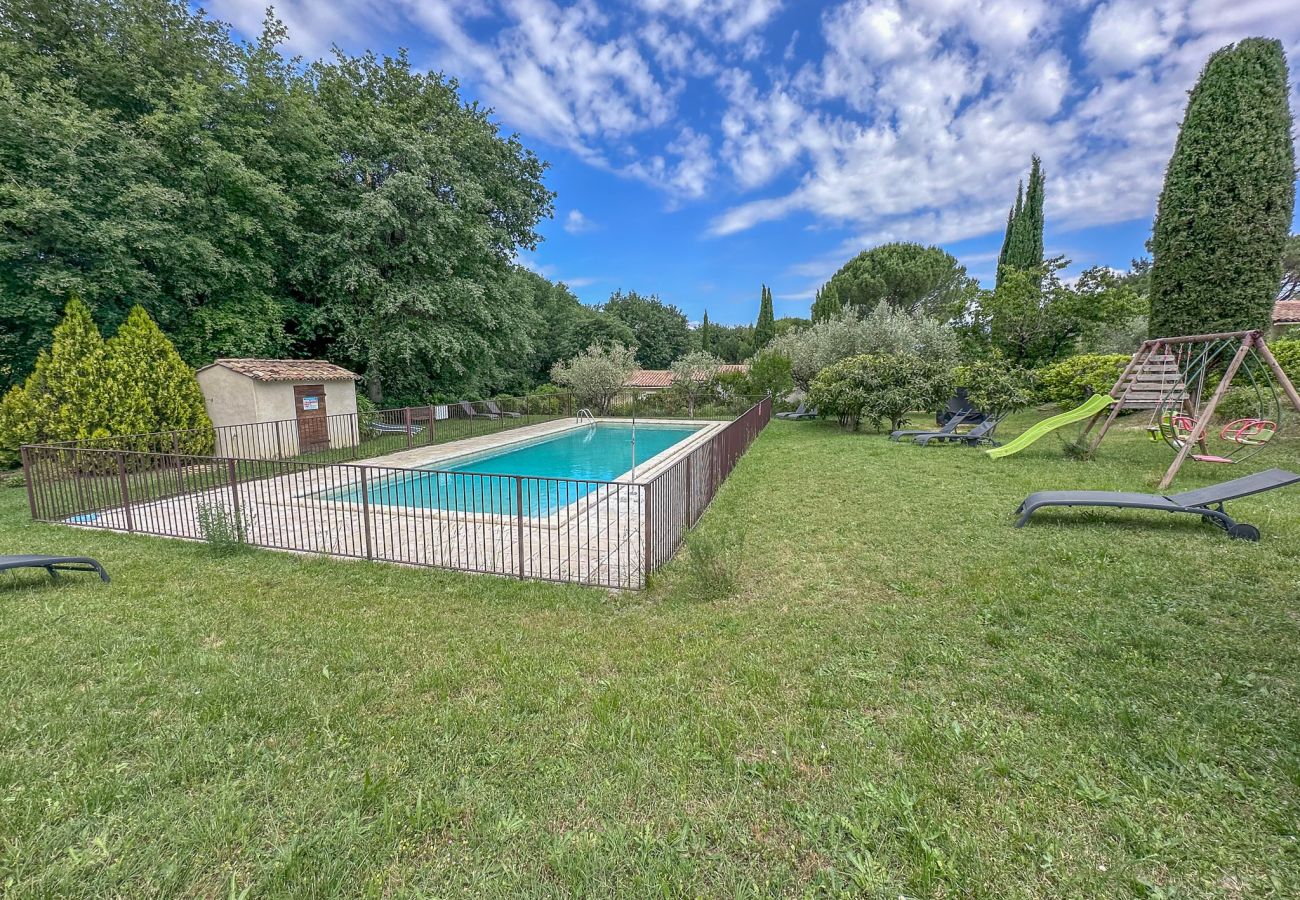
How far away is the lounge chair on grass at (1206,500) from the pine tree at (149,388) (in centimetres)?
1429

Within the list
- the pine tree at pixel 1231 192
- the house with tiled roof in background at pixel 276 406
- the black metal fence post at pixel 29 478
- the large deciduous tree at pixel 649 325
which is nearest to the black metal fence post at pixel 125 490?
the black metal fence post at pixel 29 478

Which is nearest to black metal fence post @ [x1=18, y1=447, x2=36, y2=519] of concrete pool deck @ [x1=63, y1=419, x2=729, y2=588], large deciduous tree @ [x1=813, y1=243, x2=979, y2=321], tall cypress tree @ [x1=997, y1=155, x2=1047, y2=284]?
concrete pool deck @ [x1=63, y1=419, x2=729, y2=588]

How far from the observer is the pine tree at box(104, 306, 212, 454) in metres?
10.1

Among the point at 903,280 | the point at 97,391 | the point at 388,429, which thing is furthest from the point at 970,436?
the point at 903,280

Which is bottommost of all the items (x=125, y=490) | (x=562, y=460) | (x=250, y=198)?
(x=562, y=460)

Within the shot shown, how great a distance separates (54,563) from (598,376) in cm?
1923

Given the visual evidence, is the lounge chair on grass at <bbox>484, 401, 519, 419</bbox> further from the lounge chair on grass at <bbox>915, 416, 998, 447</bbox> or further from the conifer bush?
the lounge chair on grass at <bbox>915, 416, 998, 447</bbox>

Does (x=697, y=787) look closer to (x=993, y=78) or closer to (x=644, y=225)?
(x=993, y=78)

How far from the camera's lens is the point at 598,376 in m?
22.9

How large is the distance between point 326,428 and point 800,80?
1529cm

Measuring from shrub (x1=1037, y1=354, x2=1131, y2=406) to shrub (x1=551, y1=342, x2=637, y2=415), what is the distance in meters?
15.7

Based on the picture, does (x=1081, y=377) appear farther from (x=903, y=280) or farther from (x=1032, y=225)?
(x=903, y=280)

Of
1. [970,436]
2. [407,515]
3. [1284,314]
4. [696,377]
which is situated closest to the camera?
[407,515]

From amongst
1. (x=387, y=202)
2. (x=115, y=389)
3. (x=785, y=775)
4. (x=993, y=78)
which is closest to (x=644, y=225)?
(x=387, y=202)
